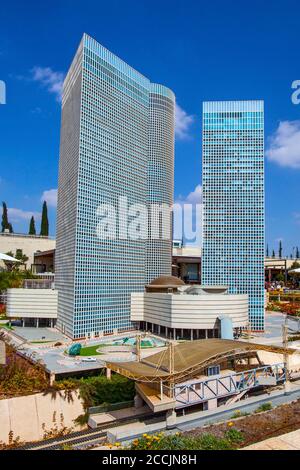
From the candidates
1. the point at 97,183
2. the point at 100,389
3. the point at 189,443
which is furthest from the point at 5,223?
the point at 189,443

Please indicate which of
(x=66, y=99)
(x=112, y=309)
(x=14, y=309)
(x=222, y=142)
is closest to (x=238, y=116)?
(x=222, y=142)

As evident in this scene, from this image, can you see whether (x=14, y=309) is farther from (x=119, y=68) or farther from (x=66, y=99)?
(x=119, y=68)

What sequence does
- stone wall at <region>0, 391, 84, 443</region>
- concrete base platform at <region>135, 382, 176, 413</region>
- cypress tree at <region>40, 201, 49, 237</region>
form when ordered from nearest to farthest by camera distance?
concrete base platform at <region>135, 382, 176, 413</region>, stone wall at <region>0, 391, 84, 443</region>, cypress tree at <region>40, 201, 49, 237</region>

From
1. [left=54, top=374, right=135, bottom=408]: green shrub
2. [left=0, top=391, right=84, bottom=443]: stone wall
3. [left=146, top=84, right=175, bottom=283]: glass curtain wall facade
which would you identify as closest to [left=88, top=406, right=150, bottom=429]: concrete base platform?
[left=0, top=391, right=84, bottom=443]: stone wall

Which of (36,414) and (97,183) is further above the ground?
(97,183)

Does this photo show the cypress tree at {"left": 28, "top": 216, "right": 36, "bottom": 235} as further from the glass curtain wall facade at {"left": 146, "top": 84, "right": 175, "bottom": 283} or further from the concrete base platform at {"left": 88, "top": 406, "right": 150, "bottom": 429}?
the concrete base platform at {"left": 88, "top": 406, "right": 150, "bottom": 429}

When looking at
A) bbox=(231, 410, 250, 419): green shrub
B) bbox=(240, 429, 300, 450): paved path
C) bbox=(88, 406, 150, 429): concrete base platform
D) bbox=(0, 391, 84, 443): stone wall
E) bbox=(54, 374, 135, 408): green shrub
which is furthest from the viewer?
bbox=(54, 374, 135, 408): green shrub

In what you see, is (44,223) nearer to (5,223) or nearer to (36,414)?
(5,223)
